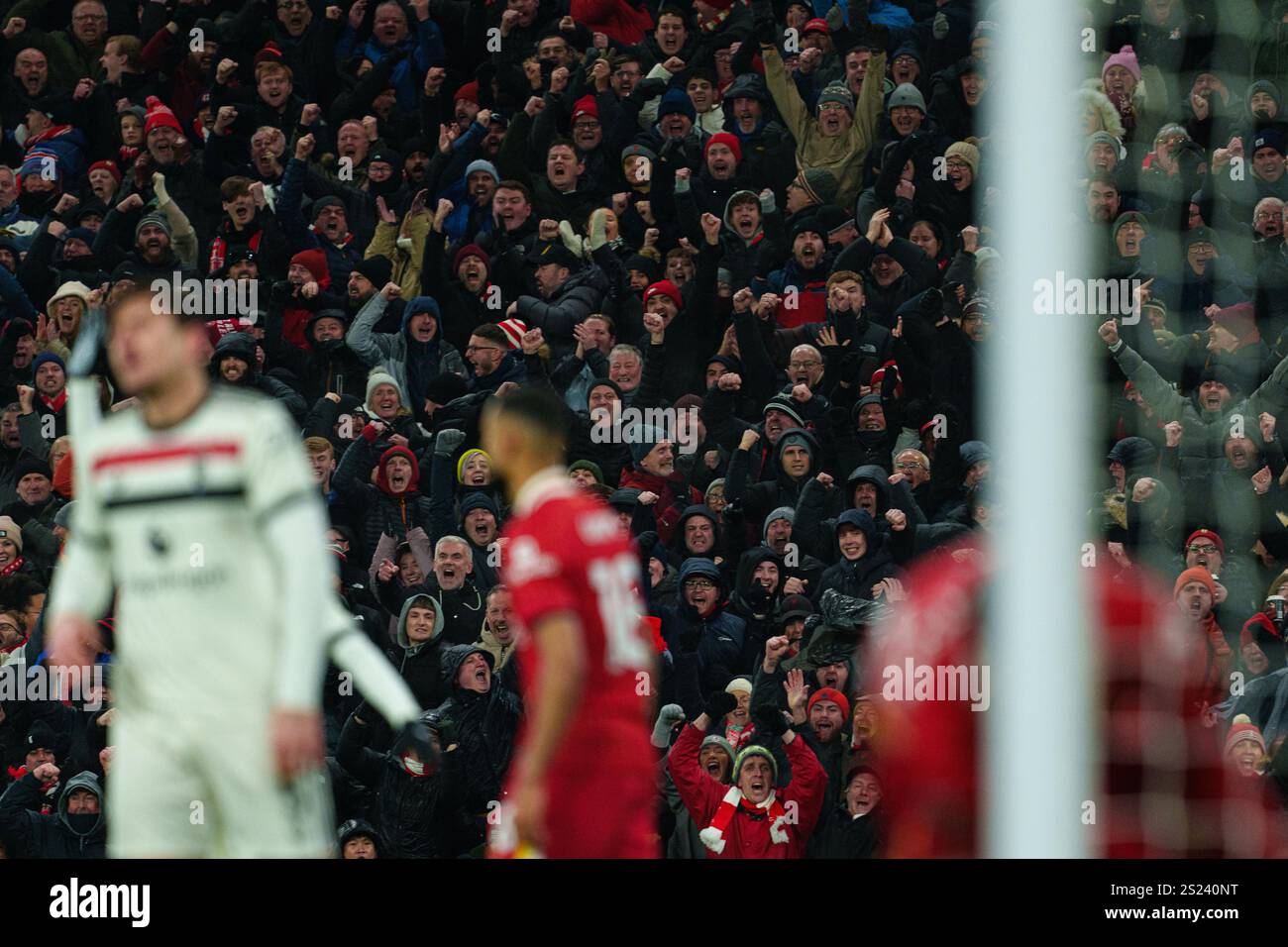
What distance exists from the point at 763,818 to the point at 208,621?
267 centimetres

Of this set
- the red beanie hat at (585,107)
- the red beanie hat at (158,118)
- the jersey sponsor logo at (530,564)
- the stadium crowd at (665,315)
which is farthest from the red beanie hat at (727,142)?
the jersey sponsor logo at (530,564)

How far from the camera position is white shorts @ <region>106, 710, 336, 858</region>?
358 cm

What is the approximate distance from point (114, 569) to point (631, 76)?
470cm

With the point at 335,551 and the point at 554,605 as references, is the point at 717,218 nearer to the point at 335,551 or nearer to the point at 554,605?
the point at 335,551

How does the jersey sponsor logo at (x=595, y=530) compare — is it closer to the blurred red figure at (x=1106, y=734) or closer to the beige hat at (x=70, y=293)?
the blurred red figure at (x=1106, y=734)

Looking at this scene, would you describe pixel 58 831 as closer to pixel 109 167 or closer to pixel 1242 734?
pixel 109 167

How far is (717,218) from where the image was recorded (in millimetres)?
7344

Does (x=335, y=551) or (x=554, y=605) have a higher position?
(x=335, y=551)

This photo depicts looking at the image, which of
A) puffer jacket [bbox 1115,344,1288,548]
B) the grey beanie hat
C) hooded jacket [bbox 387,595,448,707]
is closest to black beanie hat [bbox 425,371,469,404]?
hooded jacket [bbox 387,595,448,707]

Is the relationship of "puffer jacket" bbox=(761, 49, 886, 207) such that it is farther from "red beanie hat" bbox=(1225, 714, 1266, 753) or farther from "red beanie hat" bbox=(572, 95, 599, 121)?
"red beanie hat" bbox=(1225, 714, 1266, 753)

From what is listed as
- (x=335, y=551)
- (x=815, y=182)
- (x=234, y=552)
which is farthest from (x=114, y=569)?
(x=815, y=182)

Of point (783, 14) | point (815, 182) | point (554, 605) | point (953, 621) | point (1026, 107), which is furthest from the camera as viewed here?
point (783, 14)

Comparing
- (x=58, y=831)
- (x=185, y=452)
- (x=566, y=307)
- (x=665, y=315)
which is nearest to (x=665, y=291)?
(x=665, y=315)

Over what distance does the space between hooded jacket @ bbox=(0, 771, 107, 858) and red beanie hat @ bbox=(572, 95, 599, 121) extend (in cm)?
318
